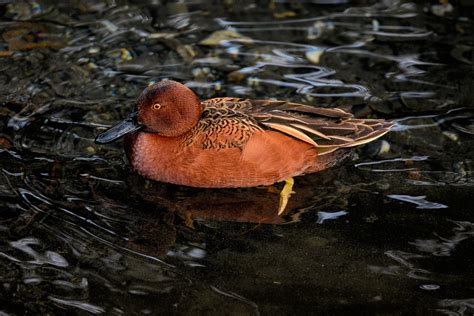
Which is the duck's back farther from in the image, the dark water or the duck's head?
the dark water

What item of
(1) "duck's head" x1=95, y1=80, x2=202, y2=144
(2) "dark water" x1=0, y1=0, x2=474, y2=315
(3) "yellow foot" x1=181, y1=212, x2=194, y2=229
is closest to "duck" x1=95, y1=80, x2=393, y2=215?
(1) "duck's head" x1=95, y1=80, x2=202, y2=144

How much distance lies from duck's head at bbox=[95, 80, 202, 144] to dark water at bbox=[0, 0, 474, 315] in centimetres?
38

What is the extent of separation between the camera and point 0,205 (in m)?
5.56

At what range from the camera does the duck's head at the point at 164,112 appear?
599 cm

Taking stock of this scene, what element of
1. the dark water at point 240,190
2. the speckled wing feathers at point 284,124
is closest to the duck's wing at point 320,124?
the speckled wing feathers at point 284,124

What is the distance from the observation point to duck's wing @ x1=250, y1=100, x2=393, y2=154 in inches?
236

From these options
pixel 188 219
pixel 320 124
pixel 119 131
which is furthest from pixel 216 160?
pixel 320 124

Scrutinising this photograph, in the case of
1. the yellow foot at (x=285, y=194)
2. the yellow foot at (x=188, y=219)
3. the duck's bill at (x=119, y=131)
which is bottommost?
the yellow foot at (x=285, y=194)

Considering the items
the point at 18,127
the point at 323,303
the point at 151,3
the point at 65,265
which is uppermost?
the point at 151,3

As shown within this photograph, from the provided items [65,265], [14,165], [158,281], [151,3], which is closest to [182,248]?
[158,281]

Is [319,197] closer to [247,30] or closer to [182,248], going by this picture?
[182,248]

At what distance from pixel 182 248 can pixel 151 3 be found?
4257mm

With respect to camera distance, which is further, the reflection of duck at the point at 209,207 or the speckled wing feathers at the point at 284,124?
the speckled wing feathers at the point at 284,124

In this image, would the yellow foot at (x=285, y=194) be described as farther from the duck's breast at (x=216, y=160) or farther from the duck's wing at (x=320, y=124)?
the duck's wing at (x=320, y=124)
